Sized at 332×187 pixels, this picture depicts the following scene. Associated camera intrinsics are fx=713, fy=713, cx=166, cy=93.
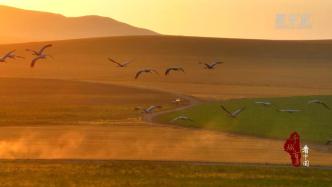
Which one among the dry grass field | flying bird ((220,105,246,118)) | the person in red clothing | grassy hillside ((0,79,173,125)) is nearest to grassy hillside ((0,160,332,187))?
the dry grass field

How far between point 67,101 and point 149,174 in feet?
164

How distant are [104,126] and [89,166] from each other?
71.3 ft

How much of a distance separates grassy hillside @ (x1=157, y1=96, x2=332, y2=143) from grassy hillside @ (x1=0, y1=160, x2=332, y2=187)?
1647 cm

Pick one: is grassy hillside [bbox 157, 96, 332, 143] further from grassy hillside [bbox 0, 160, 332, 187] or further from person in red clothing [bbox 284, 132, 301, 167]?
grassy hillside [bbox 0, 160, 332, 187]

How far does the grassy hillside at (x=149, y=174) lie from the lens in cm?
3155

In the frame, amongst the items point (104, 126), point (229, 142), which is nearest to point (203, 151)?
point (229, 142)

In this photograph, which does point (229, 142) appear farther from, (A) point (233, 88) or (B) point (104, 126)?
(A) point (233, 88)

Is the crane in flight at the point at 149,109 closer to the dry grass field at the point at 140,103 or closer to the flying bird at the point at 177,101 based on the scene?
the dry grass field at the point at 140,103

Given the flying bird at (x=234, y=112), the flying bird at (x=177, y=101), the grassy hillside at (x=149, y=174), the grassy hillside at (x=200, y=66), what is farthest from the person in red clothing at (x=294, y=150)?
the grassy hillside at (x=200, y=66)

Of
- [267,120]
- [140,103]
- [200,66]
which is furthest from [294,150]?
[200,66]

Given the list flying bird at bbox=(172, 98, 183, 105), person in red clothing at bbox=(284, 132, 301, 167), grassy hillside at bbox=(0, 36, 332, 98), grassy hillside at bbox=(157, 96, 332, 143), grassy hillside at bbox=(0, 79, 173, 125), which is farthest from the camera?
grassy hillside at bbox=(0, 36, 332, 98)

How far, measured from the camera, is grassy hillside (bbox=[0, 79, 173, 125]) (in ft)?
212

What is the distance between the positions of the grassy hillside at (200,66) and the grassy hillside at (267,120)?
21.8 meters

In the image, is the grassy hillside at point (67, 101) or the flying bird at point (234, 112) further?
the grassy hillside at point (67, 101)
